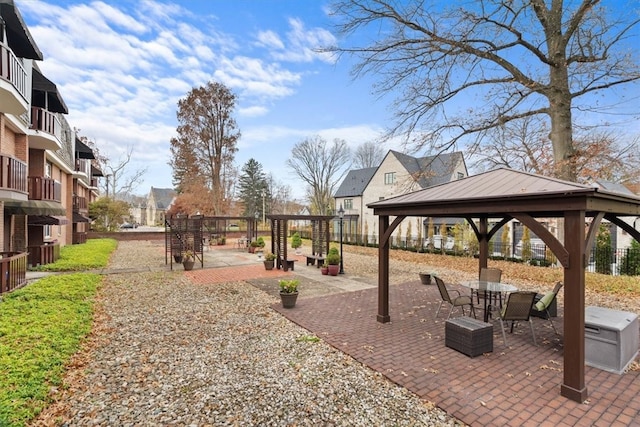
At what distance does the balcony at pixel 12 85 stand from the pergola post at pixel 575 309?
43.0ft

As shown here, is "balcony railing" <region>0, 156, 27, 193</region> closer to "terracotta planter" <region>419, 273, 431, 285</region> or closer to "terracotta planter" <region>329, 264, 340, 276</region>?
"terracotta planter" <region>329, 264, 340, 276</region>

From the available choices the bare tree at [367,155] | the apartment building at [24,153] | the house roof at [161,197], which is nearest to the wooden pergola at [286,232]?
the apartment building at [24,153]

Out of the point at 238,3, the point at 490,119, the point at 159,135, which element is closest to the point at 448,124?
the point at 490,119

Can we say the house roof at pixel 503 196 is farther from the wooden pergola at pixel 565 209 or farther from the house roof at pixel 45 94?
the house roof at pixel 45 94

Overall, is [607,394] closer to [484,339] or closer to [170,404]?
[484,339]

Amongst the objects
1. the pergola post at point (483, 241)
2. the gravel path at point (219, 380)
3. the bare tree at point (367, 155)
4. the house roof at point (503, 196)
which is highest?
the bare tree at point (367, 155)

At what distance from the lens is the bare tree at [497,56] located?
995cm

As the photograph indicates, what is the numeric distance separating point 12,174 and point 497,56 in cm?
1644

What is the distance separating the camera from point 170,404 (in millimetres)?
3609

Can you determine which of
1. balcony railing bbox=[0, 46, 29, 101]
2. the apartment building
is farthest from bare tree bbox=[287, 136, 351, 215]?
balcony railing bbox=[0, 46, 29, 101]

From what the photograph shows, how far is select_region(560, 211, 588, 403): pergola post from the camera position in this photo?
3650 millimetres

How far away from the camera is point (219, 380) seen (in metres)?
4.19

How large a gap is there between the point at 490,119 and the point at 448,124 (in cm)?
149

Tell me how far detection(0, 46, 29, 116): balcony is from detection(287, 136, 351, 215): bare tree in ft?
100
